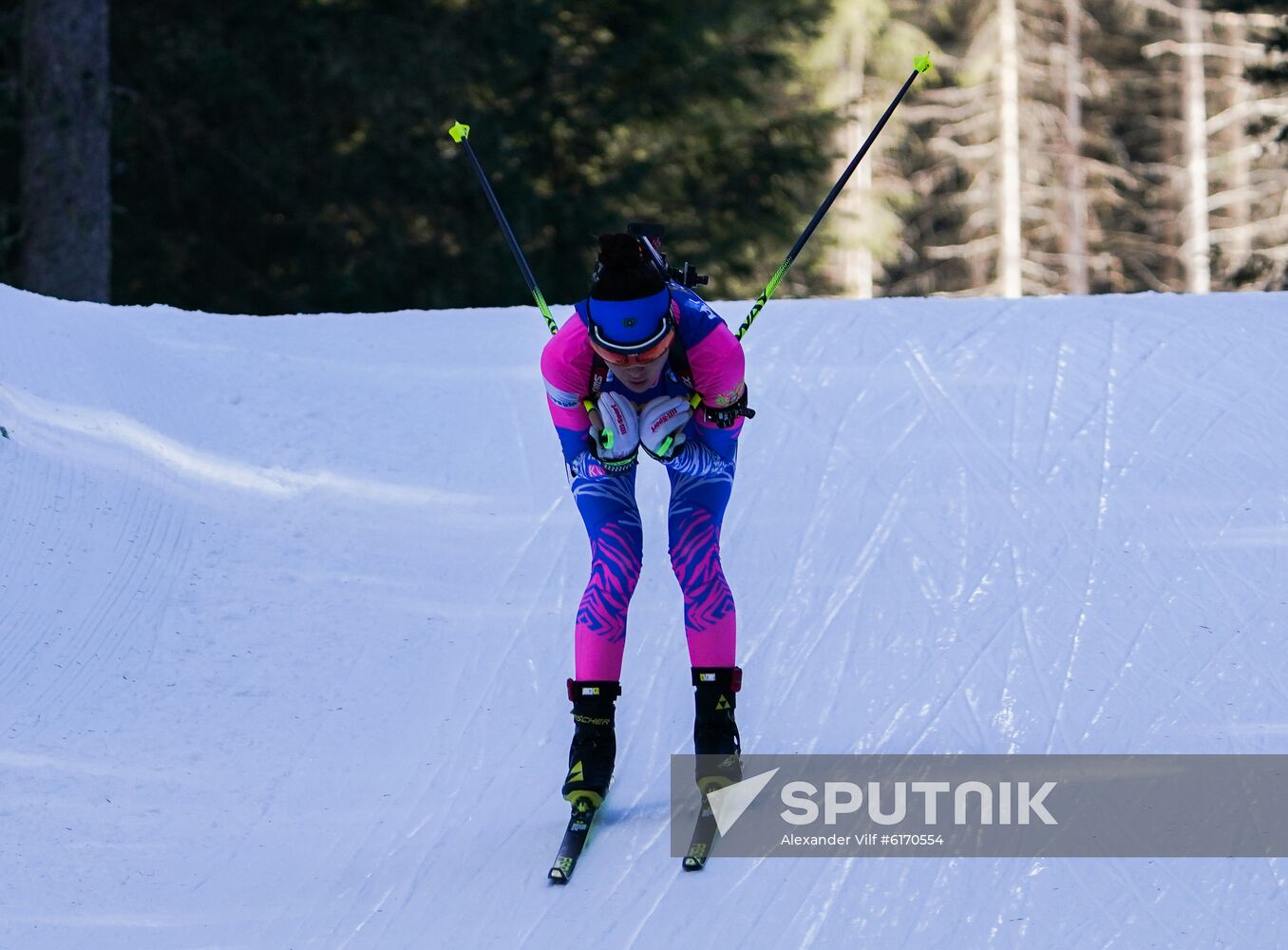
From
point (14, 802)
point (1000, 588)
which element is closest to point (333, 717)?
point (14, 802)

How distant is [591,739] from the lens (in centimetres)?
520

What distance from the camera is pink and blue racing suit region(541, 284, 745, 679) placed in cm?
513

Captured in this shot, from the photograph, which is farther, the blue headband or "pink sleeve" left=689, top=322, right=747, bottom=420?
"pink sleeve" left=689, top=322, right=747, bottom=420

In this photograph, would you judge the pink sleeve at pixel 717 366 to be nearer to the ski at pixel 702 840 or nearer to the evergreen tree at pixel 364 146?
the ski at pixel 702 840

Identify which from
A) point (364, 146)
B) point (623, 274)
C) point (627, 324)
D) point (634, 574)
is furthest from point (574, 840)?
point (364, 146)

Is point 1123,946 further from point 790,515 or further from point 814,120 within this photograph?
point 814,120

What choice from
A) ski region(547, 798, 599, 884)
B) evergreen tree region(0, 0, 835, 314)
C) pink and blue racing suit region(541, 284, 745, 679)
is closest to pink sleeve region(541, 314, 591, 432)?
pink and blue racing suit region(541, 284, 745, 679)

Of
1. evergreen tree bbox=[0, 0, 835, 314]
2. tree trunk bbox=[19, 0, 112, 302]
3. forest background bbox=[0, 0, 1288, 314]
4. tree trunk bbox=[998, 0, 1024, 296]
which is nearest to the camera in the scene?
tree trunk bbox=[19, 0, 112, 302]

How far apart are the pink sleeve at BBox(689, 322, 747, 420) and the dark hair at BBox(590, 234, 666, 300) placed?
0.86ft

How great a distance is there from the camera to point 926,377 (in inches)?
358

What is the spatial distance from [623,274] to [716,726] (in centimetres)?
136

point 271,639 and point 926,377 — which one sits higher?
point 926,377

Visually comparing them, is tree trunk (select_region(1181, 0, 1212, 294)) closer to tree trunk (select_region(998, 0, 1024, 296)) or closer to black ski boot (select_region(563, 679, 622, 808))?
tree trunk (select_region(998, 0, 1024, 296))

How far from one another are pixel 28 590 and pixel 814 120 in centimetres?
1579
